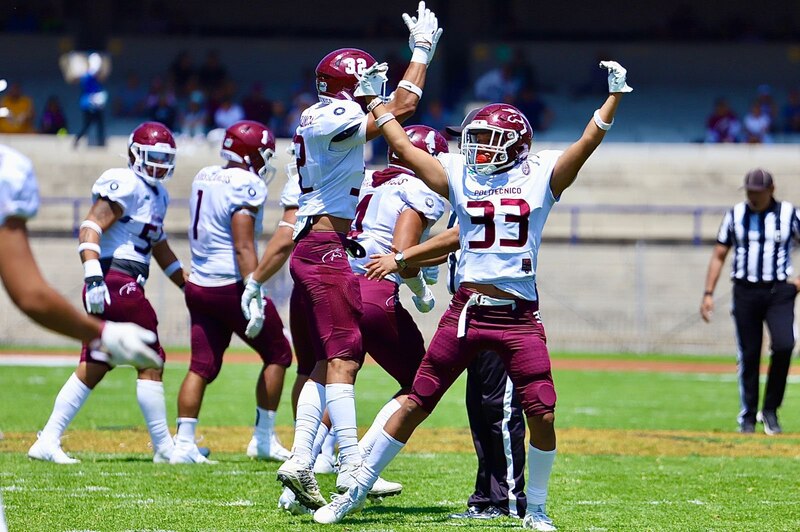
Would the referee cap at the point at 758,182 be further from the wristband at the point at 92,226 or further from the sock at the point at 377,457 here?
the sock at the point at 377,457

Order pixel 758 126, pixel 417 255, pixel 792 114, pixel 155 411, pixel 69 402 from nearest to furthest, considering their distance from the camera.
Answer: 1. pixel 417 255
2. pixel 155 411
3. pixel 69 402
4. pixel 758 126
5. pixel 792 114

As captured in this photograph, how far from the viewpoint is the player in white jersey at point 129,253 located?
24.4 feet

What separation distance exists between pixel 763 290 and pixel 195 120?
1714cm

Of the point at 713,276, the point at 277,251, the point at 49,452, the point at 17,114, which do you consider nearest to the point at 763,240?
the point at 713,276

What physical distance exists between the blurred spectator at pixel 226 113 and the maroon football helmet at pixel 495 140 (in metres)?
20.0

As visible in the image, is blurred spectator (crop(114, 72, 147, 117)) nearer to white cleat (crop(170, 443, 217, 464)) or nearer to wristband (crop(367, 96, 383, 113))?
white cleat (crop(170, 443, 217, 464))

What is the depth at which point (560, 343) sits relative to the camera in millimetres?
19422

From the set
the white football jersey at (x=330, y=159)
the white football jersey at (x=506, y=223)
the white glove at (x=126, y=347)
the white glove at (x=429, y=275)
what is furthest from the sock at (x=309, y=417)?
the white glove at (x=126, y=347)

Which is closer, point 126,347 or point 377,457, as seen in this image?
point 126,347

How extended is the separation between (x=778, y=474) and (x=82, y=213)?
54.7 feet

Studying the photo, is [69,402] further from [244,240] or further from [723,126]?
[723,126]

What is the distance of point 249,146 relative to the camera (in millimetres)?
7871

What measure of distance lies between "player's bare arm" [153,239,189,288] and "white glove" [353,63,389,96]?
2.71m

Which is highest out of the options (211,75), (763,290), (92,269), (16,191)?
(211,75)
